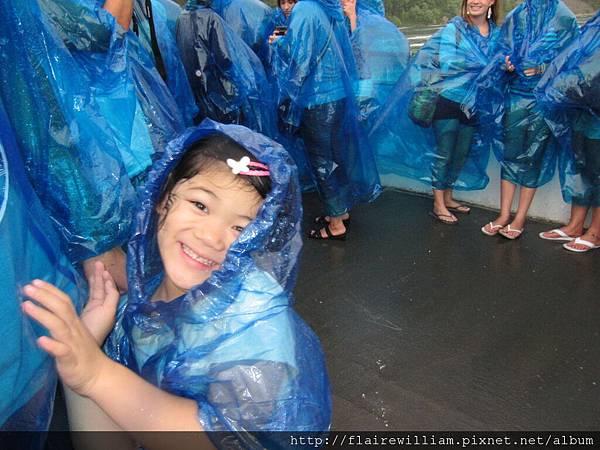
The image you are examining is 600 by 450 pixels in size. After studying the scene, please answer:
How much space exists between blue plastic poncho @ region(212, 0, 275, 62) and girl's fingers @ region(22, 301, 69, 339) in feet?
12.1

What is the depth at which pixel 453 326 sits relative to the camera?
2.63 meters

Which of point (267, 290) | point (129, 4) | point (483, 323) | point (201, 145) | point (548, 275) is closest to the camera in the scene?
point (267, 290)

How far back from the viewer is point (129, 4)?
1.82 meters

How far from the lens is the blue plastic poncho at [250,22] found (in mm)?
4285

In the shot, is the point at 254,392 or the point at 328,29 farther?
the point at 328,29

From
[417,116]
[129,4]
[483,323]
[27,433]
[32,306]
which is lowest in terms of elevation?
[483,323]

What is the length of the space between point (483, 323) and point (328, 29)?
5.99 ft

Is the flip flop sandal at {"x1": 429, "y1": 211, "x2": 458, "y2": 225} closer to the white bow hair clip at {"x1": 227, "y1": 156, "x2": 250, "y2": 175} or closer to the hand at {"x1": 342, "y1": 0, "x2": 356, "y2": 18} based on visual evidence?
the hand at {"x1": 342, "y1": 0, "x2": 356, "y2": 18}

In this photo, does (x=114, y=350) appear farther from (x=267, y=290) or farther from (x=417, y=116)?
(x=417, y=116)

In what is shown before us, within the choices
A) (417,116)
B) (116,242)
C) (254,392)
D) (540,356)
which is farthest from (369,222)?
(254,392)

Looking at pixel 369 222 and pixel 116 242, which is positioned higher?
pixel 116 242

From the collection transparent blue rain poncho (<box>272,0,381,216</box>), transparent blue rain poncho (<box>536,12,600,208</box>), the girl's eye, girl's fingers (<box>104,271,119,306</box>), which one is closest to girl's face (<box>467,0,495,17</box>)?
transparent blue rain poncho (<box>536,12,600,208</box>)

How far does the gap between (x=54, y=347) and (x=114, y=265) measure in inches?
22.2

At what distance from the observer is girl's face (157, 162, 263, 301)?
125cm
